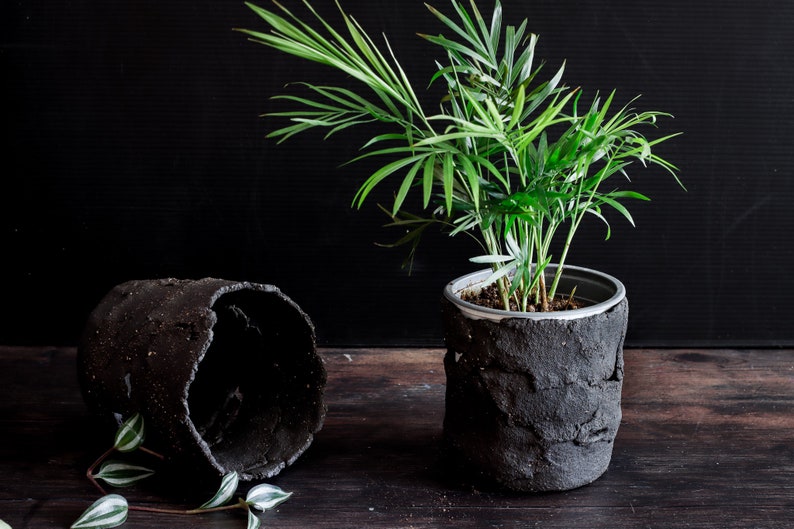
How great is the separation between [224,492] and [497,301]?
1.49ft

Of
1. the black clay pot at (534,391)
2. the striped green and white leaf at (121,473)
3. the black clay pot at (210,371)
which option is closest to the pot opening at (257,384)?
the black clay pot at (210,371)

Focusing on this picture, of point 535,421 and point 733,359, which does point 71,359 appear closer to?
point 535,421

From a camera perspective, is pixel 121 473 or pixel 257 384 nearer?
pixel 121 473

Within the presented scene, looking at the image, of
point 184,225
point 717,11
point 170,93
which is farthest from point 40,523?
point 717,11

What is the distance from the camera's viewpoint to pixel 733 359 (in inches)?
59.3

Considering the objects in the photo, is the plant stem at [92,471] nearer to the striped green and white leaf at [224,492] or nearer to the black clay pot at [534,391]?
the striped green and white leaf at [224,492]

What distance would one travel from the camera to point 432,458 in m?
1.16

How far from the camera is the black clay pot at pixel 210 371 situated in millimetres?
1016

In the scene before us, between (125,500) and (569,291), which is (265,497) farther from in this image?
(569,291)

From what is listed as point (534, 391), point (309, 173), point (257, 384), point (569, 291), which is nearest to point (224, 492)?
point (257, 384)

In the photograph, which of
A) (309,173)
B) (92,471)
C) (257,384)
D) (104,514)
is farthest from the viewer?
(309,173)

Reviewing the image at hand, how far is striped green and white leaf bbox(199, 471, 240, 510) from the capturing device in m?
1.00

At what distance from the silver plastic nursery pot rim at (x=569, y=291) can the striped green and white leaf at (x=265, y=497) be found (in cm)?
34

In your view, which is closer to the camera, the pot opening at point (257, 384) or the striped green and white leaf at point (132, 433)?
the striped green and white leaf at point (132, 433)
